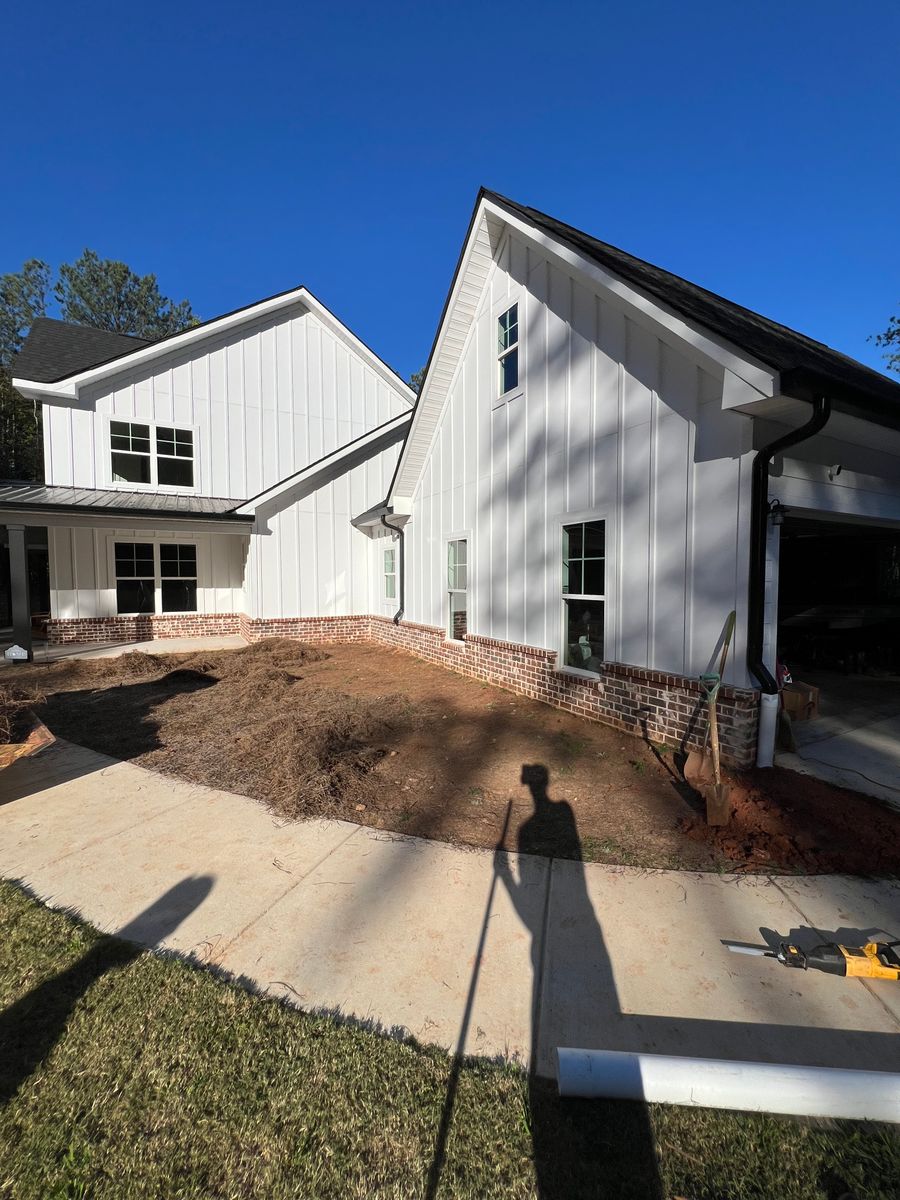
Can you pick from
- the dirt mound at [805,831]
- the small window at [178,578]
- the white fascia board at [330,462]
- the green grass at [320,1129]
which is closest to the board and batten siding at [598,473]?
the dirt mound at [805,831]

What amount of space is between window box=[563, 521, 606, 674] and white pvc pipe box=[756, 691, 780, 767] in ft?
6.42

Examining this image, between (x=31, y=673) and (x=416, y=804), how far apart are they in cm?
950

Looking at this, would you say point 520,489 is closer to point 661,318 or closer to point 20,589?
point 661,318

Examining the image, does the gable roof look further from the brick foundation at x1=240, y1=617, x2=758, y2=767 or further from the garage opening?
the brick foundation at x1=240, y1=617, x2=758, y2=767

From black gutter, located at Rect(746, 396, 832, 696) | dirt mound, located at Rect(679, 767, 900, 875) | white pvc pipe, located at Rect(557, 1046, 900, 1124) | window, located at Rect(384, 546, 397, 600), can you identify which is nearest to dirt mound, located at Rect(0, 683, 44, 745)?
white pvc pipe, located at Rect(557, 1046, 900, 1124)

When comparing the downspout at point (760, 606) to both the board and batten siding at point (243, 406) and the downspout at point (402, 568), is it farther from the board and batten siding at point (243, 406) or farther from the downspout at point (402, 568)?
the board and batten siding at point (243, 406)

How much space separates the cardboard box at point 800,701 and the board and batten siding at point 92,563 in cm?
1227

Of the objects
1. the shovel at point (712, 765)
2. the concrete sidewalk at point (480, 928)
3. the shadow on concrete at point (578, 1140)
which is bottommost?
the shadow on concrete at point (578, 1140)

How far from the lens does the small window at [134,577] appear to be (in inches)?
530

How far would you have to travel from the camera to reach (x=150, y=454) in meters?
13.7

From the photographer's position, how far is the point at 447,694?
810cm

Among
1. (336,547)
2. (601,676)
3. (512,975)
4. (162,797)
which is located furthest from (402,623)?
(512,975)

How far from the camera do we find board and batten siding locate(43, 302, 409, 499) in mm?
12945

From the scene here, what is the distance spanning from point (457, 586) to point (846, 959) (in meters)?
7.94
